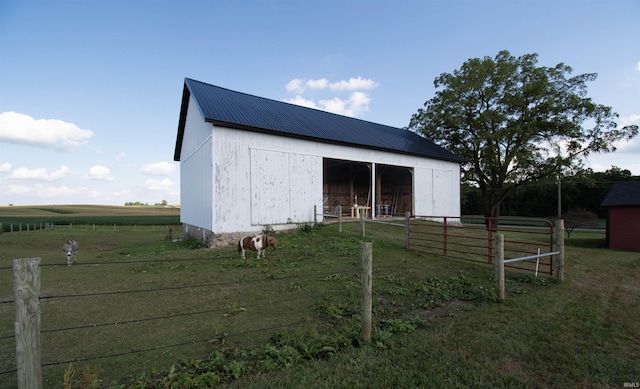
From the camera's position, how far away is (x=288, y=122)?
49.4ft

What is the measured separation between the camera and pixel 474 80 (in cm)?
2281

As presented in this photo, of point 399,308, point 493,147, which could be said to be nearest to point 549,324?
point 399,308

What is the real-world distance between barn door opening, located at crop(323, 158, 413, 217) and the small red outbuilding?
45.0ft

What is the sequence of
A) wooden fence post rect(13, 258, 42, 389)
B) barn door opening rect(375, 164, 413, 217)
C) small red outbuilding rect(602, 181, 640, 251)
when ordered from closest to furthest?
wooden fence post rect(13, 258, 42, 389)
small red outbuilding rect(602, 181, 640, 251)
barn door opening rect(375, 164, 413, 217)

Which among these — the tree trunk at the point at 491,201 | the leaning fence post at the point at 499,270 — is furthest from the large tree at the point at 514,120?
the leaning fence post at the point at 499,270

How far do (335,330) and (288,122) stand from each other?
1240 cm

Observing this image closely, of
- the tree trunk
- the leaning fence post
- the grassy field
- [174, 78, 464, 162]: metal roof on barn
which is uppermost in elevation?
[174, 78, 464, 162]: metal roof on barn

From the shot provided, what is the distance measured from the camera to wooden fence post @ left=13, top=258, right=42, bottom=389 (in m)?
2.34

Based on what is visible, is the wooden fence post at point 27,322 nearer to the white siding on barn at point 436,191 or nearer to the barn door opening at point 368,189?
the barn door opening at point 368,189

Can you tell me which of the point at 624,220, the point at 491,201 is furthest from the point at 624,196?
the point at 491,201

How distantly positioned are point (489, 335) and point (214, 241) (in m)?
10.1

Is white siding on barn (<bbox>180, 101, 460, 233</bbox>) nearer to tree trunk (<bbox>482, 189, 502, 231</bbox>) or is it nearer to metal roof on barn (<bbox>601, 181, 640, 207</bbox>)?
tree trunk (<bbox>482, 189, 502, 231</bbox>)

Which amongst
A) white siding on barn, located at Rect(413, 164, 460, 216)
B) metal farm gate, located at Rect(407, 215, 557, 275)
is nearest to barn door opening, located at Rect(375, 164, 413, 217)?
white siding on barn, located at Rect(413, 164, 460, 216)

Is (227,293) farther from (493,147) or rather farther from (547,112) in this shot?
(547,112)
